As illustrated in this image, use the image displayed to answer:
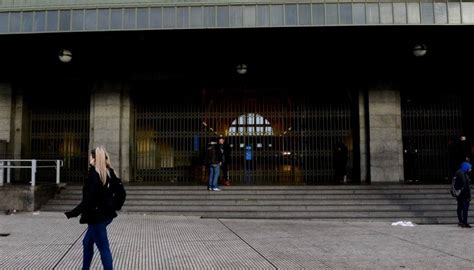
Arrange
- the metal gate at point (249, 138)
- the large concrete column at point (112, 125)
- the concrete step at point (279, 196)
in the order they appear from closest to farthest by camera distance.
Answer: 1. the concrete step at point (279, 196)
2. the large concrete column at point (112, 125)
3. the metal gate at point (249, 138)

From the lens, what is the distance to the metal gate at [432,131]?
1822 centimetres

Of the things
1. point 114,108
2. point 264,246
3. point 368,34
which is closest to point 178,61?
point 114,108

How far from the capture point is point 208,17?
45.5ft

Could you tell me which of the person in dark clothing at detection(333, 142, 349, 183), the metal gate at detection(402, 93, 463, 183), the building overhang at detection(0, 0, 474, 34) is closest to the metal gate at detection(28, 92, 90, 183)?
the building overhang at detection(0, 0, 474, 34)

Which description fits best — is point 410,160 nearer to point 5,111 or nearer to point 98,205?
point 98,205

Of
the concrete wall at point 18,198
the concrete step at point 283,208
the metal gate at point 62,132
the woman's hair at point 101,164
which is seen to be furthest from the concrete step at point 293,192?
the woman's hair at point 101,164

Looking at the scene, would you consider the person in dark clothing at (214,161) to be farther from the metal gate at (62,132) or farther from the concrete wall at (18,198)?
the metal gate at (62,132)

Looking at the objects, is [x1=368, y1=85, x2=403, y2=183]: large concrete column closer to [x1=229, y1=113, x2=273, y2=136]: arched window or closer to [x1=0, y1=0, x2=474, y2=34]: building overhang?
[x1=229, y1=113, x2=273, y2=136]: arched window

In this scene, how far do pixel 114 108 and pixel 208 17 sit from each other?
6.23 meters

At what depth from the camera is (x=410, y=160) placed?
57.8 feet

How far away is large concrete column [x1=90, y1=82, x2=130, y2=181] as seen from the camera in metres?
17.8

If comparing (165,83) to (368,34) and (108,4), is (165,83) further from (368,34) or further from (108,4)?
(368,34)

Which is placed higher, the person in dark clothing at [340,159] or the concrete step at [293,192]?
→ the person in dark clothing at [340,159]

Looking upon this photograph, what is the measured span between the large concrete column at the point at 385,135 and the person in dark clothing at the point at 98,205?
13.4 m
